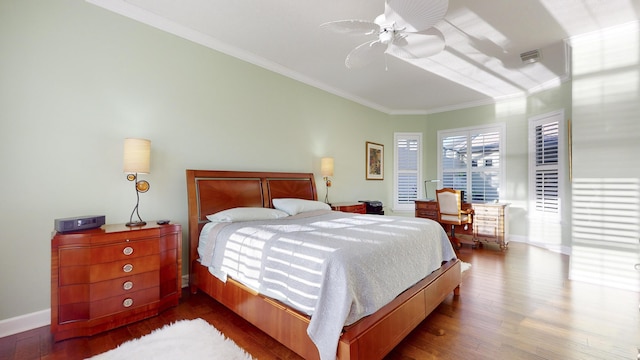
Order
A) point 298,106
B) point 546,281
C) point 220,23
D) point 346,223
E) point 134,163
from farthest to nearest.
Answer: point 298,106, point 546,281, point 220,23, point 346,223, point 134,163

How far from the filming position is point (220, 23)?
2.79m

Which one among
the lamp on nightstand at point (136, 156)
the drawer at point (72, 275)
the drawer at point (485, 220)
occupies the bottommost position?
the drawer at point (485, 220)

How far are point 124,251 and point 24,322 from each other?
0.94 metres

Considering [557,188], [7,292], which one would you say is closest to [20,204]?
[7,292]

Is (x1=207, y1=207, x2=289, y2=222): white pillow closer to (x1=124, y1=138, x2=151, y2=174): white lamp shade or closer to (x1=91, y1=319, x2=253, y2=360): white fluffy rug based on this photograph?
(x1=124, y1=138, x2=151, y2=174): white lamp shade

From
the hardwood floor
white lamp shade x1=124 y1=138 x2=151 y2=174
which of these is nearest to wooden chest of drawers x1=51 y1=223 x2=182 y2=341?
the hardwood floor

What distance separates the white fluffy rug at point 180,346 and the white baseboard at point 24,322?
2.97ft

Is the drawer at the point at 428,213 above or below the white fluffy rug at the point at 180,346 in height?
above

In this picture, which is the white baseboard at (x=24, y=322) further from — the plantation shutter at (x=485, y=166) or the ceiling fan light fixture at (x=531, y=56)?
the plantation shutter at (x=485, y=166)

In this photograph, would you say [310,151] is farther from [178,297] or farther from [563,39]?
[563,39]

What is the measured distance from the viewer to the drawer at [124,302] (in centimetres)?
193

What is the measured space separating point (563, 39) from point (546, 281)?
9.58 ft

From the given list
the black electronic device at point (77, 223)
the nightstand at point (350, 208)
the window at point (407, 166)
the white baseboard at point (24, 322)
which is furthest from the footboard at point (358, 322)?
the window at point (407, 166)

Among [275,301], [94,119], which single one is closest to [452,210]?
[275,301]
